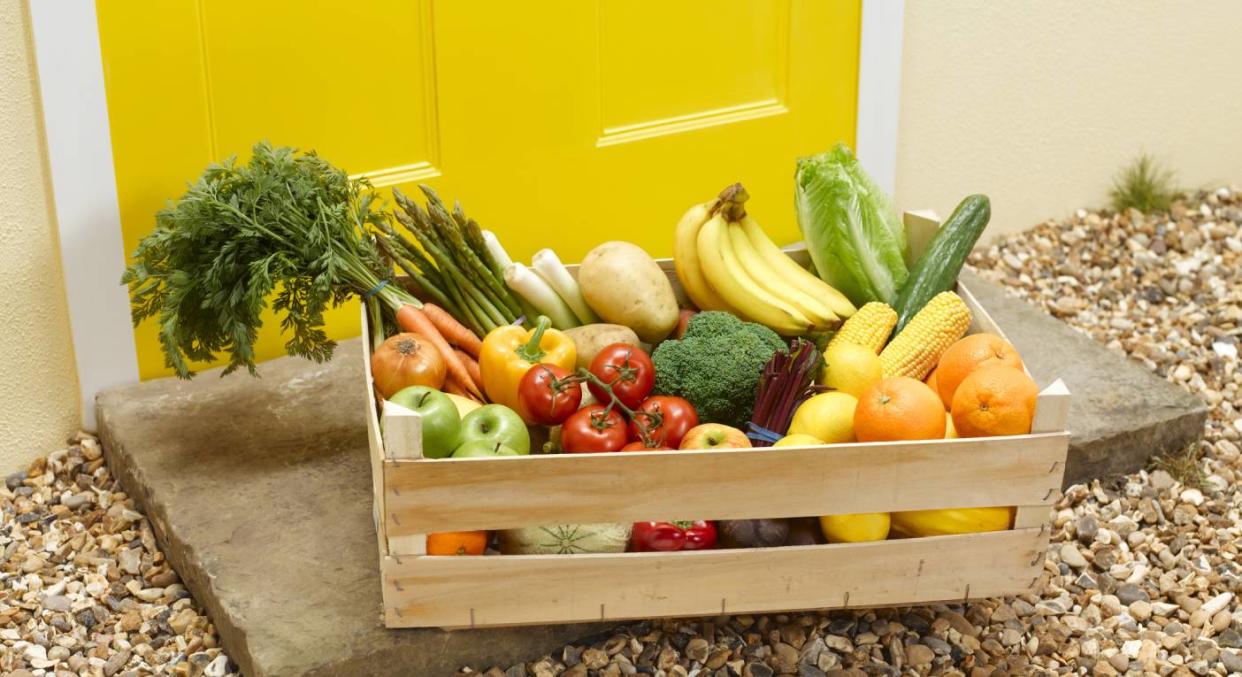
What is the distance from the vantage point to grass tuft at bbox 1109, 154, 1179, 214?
4234 mm

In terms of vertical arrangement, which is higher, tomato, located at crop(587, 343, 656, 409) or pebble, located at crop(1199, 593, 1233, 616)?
tomato, located at crop(587, 343, 656, 409)

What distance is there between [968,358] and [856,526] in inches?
15.2

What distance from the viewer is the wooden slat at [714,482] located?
2191 millimetres

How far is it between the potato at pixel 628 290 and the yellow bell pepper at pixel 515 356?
147mm

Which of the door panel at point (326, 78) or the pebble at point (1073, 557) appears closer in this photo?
the pebble at point (1073, 557)

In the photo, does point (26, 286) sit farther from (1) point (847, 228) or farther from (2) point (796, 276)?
(1) point (847, 228)

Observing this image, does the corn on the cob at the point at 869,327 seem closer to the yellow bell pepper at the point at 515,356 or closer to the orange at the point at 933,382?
the orange at the point at 933,382

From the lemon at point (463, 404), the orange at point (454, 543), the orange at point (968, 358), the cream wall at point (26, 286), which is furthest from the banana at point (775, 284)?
the cream wall at point (26, 286)

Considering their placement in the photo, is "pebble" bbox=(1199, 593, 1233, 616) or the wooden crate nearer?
the wooden crate

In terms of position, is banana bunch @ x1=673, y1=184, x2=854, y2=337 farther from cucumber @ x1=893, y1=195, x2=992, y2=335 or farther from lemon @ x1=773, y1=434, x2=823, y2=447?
lemon @ x1=773, y1=434, x2=823, y2=447

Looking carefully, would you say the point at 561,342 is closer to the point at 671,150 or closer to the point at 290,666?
the point at 290,666

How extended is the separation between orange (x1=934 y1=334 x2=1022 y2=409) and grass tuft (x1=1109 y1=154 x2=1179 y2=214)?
1931 millimetres

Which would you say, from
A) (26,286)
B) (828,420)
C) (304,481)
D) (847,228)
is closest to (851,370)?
(828,420)

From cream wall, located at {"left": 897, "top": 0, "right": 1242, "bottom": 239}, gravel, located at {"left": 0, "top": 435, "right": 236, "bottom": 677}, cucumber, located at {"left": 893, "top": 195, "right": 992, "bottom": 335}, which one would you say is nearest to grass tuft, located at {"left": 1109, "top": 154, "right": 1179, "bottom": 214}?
cream wall, located at {"left": 897, "top": 0, "right": 1242, "bottom": 239}
